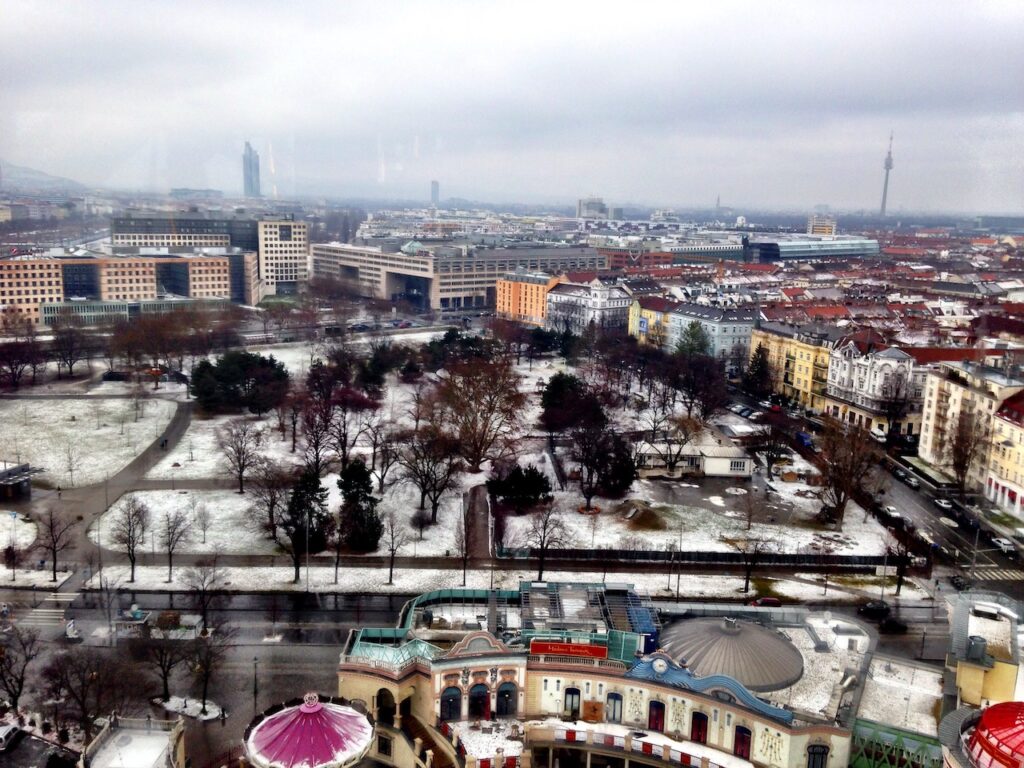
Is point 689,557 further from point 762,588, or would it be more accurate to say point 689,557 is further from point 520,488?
point 520,488

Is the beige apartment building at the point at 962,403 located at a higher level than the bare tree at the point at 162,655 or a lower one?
higher

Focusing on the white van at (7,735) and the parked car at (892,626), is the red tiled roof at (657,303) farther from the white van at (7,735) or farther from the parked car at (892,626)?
the white van at (7,735)

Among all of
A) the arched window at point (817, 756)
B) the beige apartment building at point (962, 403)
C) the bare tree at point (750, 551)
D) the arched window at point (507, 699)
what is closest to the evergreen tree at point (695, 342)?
the beige apartment building at point (962, 403)

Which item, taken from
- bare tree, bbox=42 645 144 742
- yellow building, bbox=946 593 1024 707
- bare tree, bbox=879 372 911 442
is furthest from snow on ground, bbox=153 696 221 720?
bare tree, bbox=879 372 911 442

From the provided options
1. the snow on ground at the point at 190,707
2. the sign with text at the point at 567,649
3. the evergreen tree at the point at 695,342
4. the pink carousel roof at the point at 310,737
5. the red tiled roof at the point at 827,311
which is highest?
the red tiled roof at the point at 827,311

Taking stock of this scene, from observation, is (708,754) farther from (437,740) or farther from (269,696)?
(269,696)

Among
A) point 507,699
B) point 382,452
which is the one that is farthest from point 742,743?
point 382,452

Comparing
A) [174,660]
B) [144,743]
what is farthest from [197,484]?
[144,743]

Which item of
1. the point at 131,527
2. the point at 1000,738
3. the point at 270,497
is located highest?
the point at 1000,738
